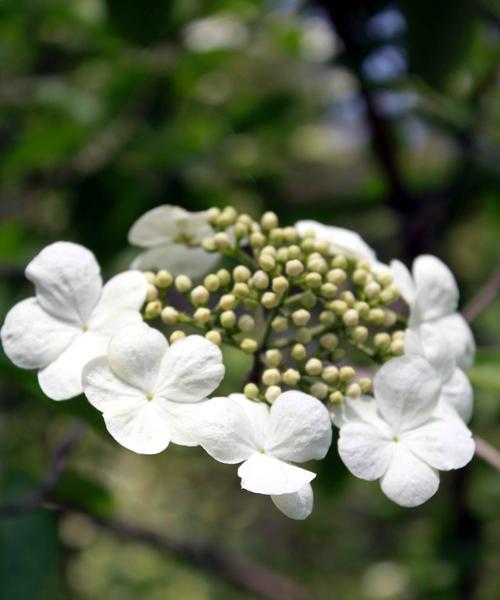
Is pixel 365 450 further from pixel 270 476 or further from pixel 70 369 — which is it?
pixel 70 369

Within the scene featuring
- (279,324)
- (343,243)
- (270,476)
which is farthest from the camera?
(343,243)

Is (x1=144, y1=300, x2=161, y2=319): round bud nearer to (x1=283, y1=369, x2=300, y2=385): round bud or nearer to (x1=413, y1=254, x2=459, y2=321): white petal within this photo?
(x1=283, y1=369, x2=300, y2=385): round bud

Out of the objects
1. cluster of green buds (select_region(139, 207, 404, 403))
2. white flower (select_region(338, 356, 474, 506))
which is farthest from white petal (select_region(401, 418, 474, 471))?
cluster of green buds (select_region(139, 207, 404, 403))

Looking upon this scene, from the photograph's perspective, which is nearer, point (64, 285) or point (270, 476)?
point (270, 476)

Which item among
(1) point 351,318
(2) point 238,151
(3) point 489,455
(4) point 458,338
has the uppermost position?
(1) point 351,318

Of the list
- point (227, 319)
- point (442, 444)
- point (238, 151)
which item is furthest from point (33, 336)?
point (238, 151)

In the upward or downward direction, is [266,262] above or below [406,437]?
above
